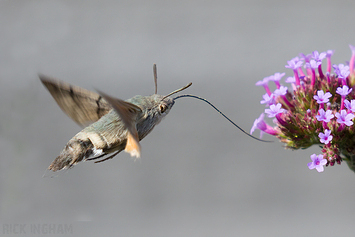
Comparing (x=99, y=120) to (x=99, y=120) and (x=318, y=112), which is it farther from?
(x=318, y=112)

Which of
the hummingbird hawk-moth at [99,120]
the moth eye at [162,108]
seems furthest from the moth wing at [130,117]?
the moth eye at [162,108]

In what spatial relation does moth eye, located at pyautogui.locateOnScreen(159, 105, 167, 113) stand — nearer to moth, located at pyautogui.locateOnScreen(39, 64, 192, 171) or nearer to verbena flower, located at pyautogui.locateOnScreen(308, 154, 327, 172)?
moth, located at pyautogui.locateOnScreen(39, 64, 192, 171)

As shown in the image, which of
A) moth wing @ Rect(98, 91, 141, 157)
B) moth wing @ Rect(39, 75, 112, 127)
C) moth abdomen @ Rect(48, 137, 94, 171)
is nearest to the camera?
moth wing @ Rect(98, 91, 141, 157)

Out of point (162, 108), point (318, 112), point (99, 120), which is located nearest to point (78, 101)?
point (99, 120)

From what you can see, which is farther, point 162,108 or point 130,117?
point 162,108

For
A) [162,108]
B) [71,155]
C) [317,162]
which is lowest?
[317,162]

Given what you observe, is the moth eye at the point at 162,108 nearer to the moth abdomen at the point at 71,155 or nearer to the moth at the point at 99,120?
the moth at the point at 99,120

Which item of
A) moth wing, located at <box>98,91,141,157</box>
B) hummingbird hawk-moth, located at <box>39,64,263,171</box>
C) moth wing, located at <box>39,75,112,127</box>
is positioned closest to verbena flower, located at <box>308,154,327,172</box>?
hummingbird hawk-moth, located at <box>39,64,263,171</box>
